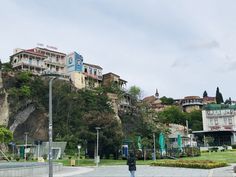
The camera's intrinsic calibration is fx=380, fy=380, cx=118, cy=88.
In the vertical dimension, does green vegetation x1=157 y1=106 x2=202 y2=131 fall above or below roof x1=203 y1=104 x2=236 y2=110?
below

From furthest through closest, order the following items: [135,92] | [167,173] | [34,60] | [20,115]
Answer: [135,92] → [34,60] → [20,115] → [167,173]

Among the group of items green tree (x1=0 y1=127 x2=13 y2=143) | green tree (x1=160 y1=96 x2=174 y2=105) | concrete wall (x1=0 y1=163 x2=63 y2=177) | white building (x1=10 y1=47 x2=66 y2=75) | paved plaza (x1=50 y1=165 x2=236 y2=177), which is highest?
white building (x1=10 y1=47 x2=66 y2=75)

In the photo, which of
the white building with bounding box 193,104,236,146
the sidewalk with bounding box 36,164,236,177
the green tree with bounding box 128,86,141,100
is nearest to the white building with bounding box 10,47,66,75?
the green tree with bounding box 128,86,141,100

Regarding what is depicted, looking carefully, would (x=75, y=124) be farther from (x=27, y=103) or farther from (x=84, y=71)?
(x=84, y=71)

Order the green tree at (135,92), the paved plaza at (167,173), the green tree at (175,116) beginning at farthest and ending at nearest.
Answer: the green tree at (175,116)
the green tree at (135,92)
the paved plaza at (167,173)

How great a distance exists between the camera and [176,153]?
5212 centimetres

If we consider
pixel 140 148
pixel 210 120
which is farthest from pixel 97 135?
pixel 210 120

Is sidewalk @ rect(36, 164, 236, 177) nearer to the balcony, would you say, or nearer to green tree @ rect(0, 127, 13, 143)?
green tree @ rect(0, 127, 13, 143)

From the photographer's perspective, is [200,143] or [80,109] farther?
[200,143]

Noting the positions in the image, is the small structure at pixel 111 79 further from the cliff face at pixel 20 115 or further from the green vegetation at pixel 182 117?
the cliff face at pixel 20 115

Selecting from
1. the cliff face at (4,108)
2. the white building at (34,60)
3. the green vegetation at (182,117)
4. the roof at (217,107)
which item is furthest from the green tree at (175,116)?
the cliff face at (4,108)

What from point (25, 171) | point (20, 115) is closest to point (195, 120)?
point (20, 115)

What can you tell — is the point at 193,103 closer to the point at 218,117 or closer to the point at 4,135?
the point at 218,117

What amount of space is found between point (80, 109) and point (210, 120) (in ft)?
134
